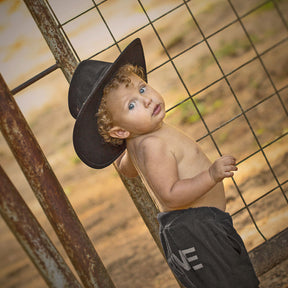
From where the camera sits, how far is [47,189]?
1883mm

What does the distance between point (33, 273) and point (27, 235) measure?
2985 millimetres

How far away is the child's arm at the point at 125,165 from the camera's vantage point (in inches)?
75.2

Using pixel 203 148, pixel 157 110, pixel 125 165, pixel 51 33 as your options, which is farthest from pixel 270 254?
pixel 203 148

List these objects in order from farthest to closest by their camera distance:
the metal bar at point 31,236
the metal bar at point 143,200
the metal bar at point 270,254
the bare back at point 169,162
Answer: the metal bar at point 270,254, the metal bar at point 143,200, the metal bar at point 31,236, the bare back at point 169,162

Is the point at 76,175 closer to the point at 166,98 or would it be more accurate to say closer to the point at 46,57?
the point at 166,98

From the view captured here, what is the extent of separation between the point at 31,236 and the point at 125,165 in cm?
58

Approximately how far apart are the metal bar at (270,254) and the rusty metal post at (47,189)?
0.96 meters

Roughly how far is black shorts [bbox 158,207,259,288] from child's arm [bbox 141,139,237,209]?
98mm

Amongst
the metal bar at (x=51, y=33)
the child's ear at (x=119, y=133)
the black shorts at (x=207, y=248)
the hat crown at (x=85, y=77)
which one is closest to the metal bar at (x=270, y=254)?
the black shorts at (x=207, y=248)

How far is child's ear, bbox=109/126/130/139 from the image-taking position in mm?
1659

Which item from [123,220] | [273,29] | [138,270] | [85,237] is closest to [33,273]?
[123,220]

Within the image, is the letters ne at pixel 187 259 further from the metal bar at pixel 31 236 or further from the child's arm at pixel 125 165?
the metal bar at pixel 31 236

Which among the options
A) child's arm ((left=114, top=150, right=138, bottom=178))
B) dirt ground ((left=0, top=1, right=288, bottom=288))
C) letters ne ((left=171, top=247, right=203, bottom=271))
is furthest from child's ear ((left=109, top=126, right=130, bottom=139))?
dirt ground ((left=0, top=1, right=288, bottom=288))

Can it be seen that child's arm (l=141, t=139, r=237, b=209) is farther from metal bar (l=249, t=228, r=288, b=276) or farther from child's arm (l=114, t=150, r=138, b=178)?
metal bar (l=249, t=228, r=288, b=276)
